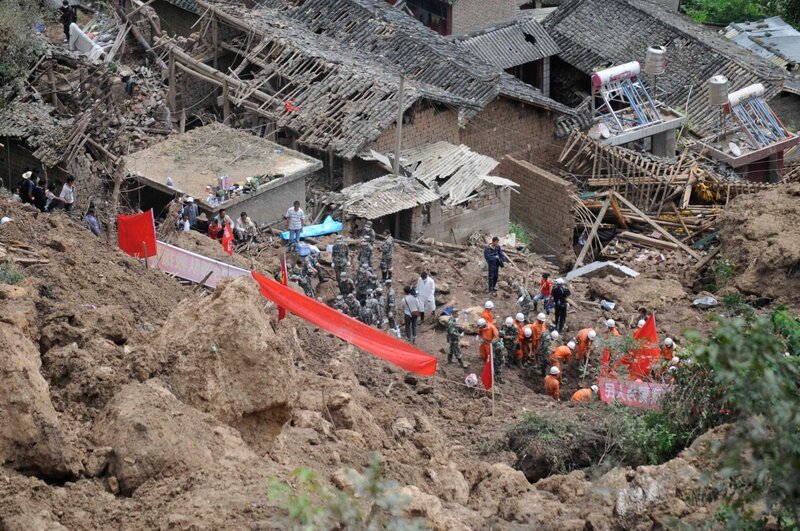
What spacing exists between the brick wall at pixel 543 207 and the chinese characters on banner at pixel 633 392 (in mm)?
9591

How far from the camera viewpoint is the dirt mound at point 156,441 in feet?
38.8

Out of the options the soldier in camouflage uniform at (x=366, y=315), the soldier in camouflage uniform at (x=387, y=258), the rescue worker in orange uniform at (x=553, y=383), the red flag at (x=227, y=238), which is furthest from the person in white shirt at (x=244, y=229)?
the rescue worker in orange uniform at (x=553, y=383)

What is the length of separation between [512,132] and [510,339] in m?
11.3

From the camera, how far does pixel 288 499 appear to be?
29.8 feet

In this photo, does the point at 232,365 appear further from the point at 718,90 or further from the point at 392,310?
the point at 718,90

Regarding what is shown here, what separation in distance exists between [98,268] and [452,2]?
20261mm

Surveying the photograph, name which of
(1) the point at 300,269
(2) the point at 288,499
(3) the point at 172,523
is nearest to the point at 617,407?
(1) the point at 300,269

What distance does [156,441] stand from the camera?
39.2 feet

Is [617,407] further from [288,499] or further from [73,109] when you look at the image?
[73,109]

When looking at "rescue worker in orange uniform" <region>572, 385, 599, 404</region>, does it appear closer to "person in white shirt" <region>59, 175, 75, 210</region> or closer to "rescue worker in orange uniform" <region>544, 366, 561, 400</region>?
"rescue worker in orange uniform" <region>544, 366, 561, 400</region>

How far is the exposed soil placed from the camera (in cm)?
1157

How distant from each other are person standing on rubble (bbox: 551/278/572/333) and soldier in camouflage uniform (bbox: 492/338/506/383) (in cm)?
207

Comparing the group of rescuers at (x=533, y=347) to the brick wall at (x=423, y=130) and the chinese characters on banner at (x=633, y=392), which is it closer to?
the chinese characters on banner at (x=633, y=392)

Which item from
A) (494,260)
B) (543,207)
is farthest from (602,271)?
(494,260)
